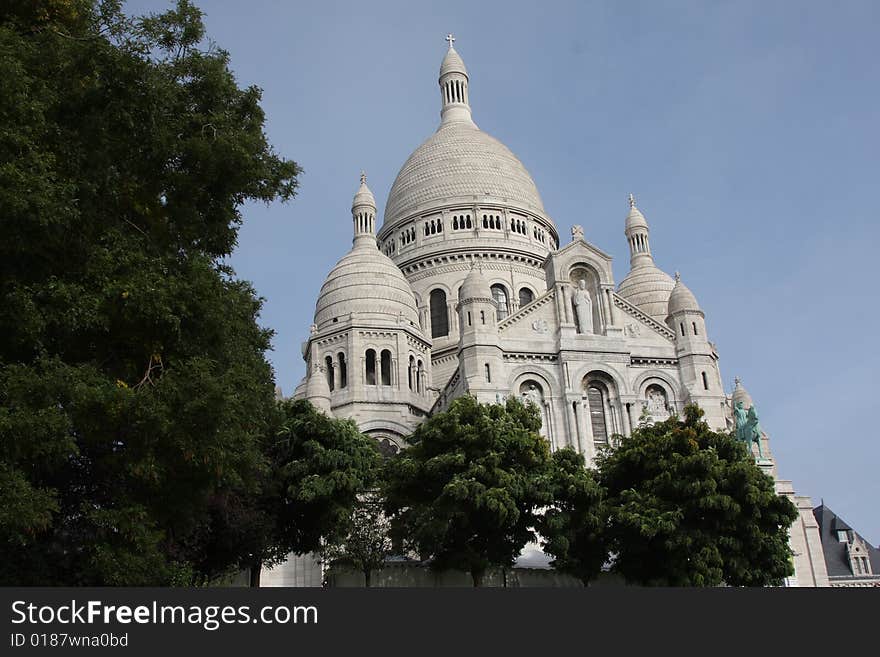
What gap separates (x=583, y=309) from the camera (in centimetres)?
4797

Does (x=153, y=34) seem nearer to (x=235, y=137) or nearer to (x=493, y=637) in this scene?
(x=235, y=137)

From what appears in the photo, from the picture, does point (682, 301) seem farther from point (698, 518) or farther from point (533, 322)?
point (698, 518)

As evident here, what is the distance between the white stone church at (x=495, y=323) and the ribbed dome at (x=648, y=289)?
0.10 metres

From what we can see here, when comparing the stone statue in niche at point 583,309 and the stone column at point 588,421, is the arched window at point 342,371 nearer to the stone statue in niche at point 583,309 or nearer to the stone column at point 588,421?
the stone statue in niche at point 583,309

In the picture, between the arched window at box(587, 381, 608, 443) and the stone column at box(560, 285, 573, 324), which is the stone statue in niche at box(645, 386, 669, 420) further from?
the stone column at box(560, 285, 573, 324)

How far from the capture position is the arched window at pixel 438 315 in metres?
63.3

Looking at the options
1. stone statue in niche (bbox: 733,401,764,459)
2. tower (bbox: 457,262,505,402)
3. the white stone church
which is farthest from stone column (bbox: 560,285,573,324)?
stone statue in niche (bbox: 733,401,764,459)

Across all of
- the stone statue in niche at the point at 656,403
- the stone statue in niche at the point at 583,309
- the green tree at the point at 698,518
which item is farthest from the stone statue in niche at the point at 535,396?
the green tree at the point at 698,518

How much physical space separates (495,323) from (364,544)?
1575cm

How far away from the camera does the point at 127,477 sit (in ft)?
62.0

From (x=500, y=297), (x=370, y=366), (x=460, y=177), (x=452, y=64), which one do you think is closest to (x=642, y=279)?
(x=500, y=297)

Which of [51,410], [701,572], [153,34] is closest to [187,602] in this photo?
[51,410]

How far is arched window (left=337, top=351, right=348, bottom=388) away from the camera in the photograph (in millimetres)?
53244

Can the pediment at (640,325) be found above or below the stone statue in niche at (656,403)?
above
